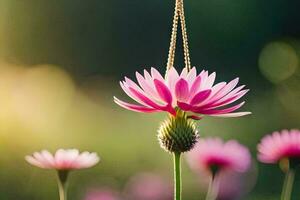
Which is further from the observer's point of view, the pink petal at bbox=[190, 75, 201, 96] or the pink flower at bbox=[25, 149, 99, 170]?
the pink flower at bbox=[25, 149, 99, 170]

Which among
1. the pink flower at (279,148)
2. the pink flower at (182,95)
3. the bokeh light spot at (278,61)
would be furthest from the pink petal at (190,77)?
the bokeh light spot at (278,61)

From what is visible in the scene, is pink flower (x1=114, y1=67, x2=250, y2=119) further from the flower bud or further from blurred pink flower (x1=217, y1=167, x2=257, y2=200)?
blurred pink flower (x1=217, y1=167, x2=257, y2=200)

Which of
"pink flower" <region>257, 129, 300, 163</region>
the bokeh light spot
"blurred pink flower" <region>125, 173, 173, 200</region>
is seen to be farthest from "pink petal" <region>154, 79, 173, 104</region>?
the bokeh light spot

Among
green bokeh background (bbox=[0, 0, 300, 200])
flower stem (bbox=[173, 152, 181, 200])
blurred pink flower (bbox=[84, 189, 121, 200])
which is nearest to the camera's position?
flower stem (bbox=[173, 152, 181, 200])

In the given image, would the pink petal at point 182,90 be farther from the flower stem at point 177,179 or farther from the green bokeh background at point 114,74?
the green bokeh background at point 114,74

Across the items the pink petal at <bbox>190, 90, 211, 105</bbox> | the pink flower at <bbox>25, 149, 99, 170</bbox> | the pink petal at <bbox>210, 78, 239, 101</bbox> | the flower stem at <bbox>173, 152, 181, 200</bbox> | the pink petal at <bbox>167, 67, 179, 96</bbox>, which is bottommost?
the flower stem at <bbox>173, 152, 181, 200</bbox>

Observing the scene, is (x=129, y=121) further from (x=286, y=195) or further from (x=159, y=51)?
(x=286, y=195)

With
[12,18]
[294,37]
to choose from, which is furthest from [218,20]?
[12,18]
